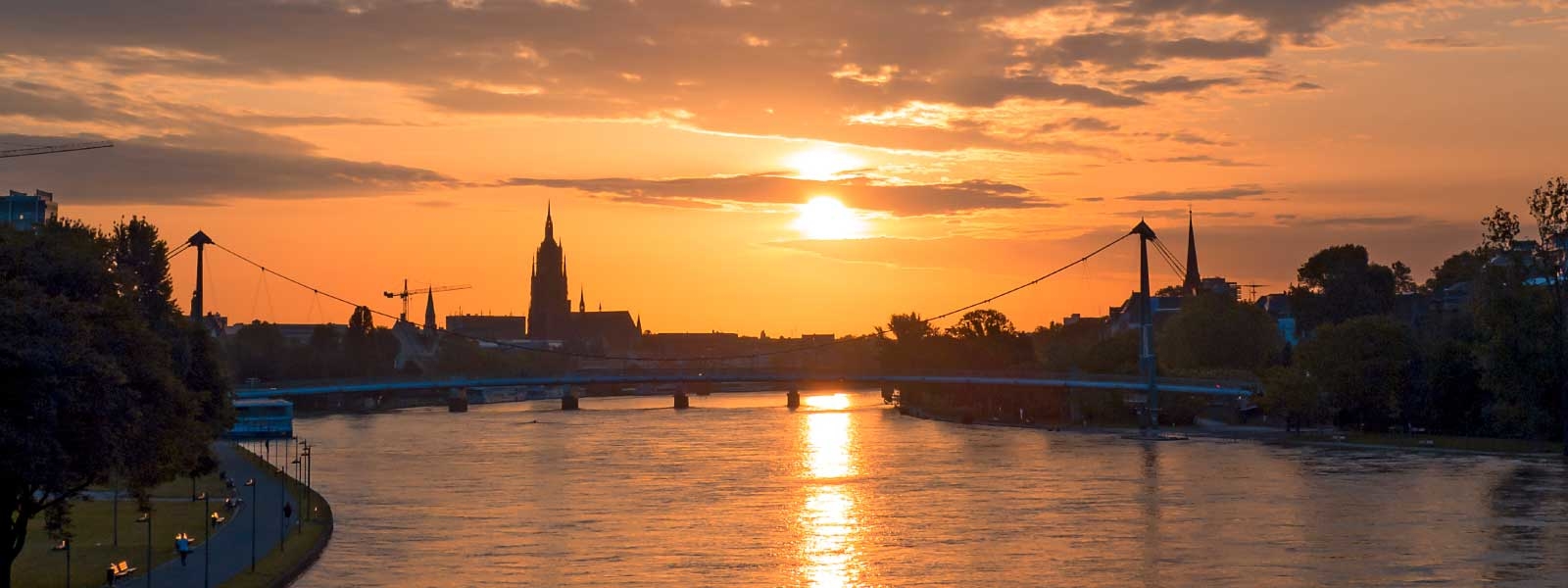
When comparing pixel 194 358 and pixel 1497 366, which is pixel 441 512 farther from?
pixel 1497 366

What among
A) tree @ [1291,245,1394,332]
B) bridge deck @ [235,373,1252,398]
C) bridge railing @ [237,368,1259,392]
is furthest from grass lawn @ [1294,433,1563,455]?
tree @ [1291,245,1394,332]

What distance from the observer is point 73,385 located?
36500 mm

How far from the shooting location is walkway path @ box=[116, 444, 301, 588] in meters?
42.5

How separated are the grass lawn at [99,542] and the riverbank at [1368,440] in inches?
2510

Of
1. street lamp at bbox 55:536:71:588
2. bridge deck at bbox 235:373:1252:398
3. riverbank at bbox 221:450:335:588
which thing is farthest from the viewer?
bridge deck at bbox 235:373:1252:398

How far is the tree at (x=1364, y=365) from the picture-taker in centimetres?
10262

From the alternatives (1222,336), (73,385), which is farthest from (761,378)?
(73,385)

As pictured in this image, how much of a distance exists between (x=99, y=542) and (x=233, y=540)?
4.21m

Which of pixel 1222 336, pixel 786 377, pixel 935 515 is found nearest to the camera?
pixel 935 515

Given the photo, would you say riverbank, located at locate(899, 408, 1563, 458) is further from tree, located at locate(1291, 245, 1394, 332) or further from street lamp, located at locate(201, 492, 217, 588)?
street lamp, located at locate(201, 492, 217, 588)

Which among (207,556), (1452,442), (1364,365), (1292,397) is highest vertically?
(1364,365)

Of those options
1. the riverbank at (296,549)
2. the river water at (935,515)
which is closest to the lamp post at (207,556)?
the riverbank at (296,549)

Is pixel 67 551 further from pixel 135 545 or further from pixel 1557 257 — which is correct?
pixel 1557 257

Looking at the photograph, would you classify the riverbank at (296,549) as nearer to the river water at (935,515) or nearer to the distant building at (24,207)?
the river water at (935,515)
